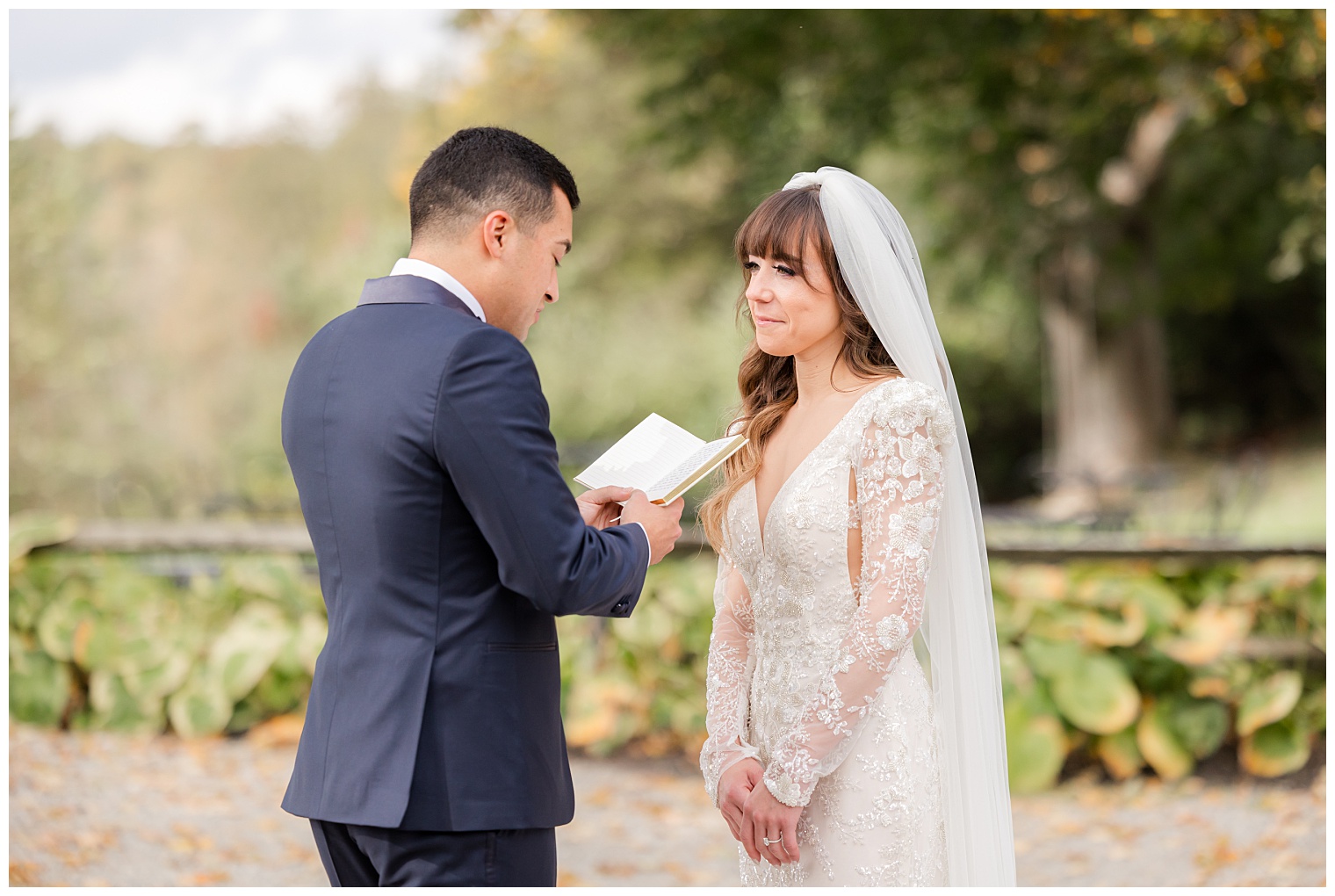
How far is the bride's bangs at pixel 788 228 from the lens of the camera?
258cm

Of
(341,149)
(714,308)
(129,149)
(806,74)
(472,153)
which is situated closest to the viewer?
(472,153)

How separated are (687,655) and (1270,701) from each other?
2998 millimetres

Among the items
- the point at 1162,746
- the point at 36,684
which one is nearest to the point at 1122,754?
the point at 1162,746

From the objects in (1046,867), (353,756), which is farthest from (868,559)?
(1046,867)

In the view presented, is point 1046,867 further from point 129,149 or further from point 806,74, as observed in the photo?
point 129,149

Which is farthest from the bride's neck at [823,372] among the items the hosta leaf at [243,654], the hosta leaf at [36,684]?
the hosta leaf at [36,684]

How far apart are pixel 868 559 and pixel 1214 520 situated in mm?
6184

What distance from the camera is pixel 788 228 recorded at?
8.52 ft

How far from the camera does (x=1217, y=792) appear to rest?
5.50m

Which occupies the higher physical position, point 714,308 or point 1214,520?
point 714,308

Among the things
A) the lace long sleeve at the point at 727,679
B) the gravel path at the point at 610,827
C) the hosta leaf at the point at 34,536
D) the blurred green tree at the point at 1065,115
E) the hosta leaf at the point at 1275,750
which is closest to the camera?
the lace long sleeve at the point at 727,679

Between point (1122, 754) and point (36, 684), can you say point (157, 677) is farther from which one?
point (1122, 754)

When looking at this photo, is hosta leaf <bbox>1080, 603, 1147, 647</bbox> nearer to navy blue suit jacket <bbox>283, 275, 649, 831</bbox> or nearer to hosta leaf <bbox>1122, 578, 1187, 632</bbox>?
hosta leaf <bbox>1122, 578, 1187, 632</bbox>

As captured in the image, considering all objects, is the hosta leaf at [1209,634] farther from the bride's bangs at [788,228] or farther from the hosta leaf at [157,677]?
the hosta leaf at [157,677]
